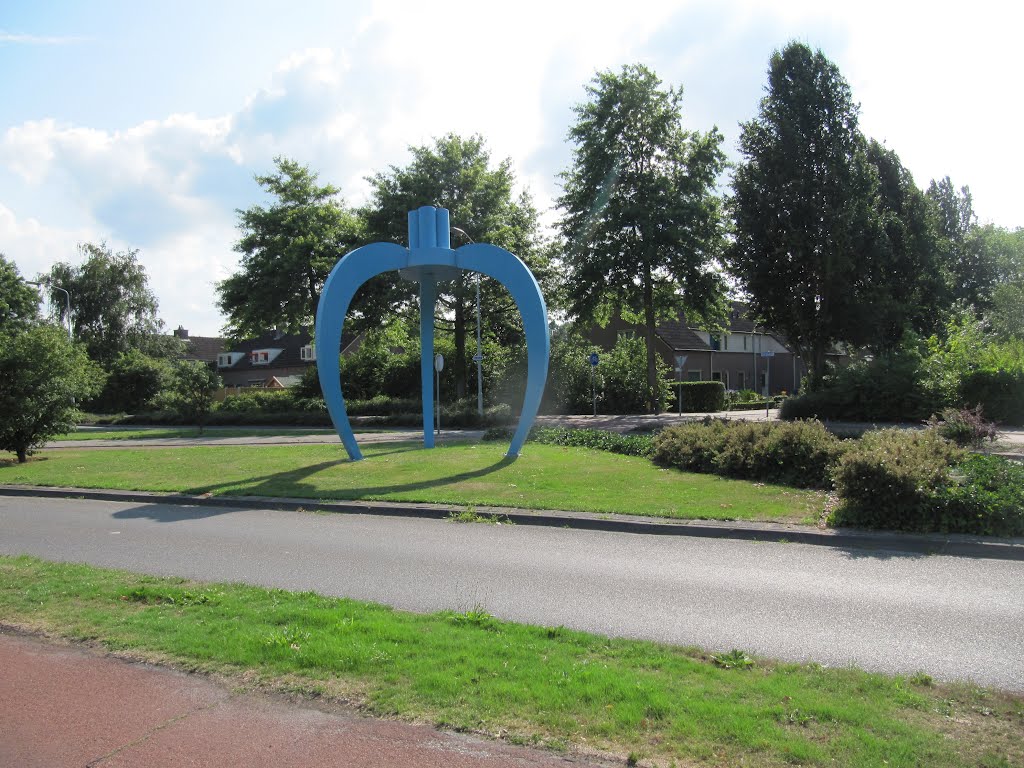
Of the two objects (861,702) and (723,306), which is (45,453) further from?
(723,306)

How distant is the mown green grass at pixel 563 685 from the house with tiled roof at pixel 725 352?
44.0 metres

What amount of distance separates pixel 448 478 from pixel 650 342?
24.4m

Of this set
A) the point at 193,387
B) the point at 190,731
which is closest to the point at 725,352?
the point at 193,387

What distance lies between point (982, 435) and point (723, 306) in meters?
22.0

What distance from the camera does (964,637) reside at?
5.15 m

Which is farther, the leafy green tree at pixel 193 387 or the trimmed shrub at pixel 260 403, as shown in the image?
the trimmed shrub at pixel 260 403

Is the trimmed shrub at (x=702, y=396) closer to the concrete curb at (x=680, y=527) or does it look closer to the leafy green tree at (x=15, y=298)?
the concrete curb at (x=680, y=527)

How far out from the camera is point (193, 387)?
104 ft

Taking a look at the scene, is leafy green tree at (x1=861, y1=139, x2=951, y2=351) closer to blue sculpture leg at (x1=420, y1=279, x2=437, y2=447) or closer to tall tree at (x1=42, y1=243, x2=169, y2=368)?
blue sculpture leg at (x1=420, y1=279, x2=437, y2=447)

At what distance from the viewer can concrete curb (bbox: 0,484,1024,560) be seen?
7.85 meters

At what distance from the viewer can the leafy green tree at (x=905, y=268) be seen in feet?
112

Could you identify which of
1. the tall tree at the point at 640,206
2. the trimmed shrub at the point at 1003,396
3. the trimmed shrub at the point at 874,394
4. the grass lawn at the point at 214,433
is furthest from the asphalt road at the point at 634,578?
the tall tree at the point at 640,206

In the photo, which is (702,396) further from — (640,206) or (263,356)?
(263,356)

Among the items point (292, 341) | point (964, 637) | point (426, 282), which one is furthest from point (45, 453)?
point (292, 341)
